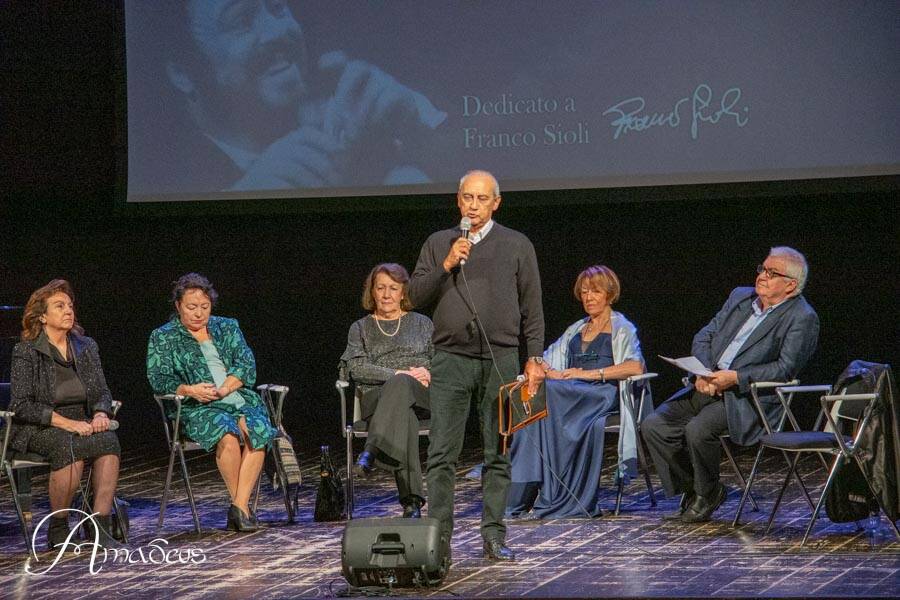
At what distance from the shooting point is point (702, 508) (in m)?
4.67

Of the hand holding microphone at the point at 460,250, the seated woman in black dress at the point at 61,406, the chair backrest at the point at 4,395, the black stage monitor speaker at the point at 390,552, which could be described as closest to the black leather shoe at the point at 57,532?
the seated woman in black dress at the point at 61,406

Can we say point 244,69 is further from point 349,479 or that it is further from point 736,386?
point 736,386

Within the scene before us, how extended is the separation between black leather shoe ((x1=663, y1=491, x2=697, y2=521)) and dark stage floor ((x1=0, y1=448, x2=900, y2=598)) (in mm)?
73

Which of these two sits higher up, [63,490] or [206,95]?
[206,95]

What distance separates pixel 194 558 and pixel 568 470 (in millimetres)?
1657

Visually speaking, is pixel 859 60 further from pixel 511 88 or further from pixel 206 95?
pixel 206 95

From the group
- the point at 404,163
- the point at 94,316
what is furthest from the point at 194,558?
the point at 94,316

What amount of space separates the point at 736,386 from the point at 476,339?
1429 millimetres

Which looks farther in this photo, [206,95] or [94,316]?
[94,316]

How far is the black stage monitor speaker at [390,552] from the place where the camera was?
3445 mm

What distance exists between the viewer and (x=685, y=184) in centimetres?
652

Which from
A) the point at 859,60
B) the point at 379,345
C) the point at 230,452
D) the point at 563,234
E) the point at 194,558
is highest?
the point at 859,60

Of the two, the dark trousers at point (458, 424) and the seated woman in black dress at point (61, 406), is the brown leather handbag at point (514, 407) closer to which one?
the dark trousers at point (458, 424)
